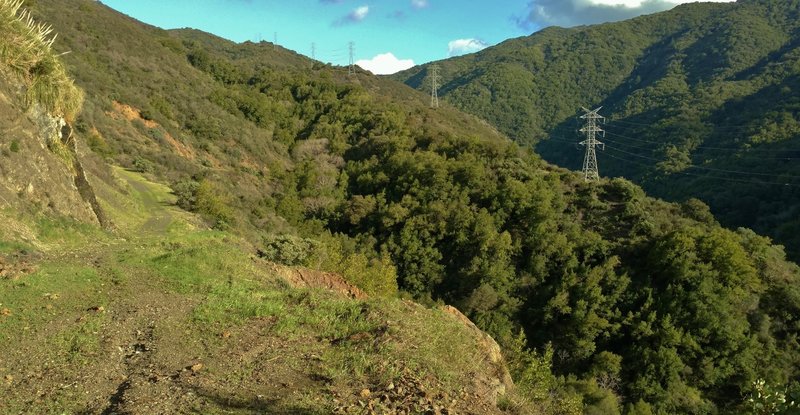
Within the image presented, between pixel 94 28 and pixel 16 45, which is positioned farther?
pixel 94 28

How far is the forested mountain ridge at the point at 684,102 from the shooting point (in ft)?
211

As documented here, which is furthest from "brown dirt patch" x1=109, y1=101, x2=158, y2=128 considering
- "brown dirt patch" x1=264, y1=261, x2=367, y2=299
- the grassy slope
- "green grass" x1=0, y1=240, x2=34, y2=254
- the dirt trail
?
"green grass" x1=0, y1=240, x2=34, y2=254

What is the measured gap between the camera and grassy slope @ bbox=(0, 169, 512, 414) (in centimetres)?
525

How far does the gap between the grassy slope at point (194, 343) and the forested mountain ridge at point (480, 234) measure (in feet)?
1.40

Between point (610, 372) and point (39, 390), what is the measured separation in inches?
959

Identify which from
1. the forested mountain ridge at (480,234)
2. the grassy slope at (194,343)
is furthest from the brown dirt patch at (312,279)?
the grassy slope at (194,343)

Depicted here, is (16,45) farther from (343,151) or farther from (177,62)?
(177,62)

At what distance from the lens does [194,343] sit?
6.81 metres

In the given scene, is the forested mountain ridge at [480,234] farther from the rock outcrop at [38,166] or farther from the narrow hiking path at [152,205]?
the rock outcrop at [38,166]

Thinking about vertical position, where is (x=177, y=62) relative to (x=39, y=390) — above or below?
above

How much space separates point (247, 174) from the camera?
41.2m

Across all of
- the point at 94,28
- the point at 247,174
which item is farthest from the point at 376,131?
the point at 94,28

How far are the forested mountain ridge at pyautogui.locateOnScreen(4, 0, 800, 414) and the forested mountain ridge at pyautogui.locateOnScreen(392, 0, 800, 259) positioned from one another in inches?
1007

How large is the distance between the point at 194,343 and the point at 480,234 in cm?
2826
